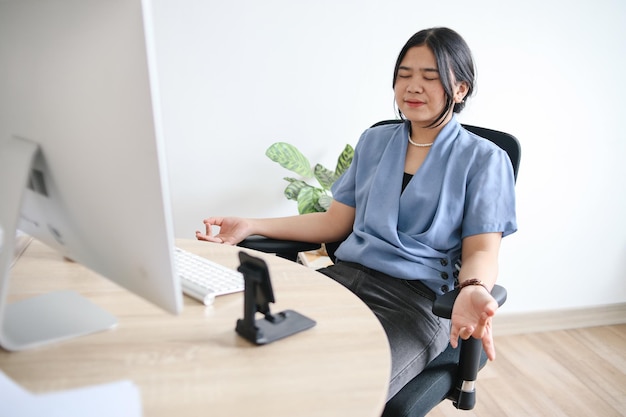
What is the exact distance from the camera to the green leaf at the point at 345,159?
2213 mm

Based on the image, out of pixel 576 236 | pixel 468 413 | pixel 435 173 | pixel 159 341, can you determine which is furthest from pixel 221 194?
pixel 576 236

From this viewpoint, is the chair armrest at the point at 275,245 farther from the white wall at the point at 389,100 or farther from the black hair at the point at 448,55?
the white wall at the point at 389,100

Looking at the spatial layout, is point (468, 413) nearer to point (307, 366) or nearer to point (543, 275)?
point (543, 275)

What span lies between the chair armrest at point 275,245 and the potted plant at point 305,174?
1.86ft

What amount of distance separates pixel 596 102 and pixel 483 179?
150 cm

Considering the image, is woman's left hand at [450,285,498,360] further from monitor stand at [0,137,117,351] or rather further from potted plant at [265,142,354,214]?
potted plant at [265,142,354,214]

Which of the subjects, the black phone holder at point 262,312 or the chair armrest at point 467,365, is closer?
the black phone holder at point 262,312

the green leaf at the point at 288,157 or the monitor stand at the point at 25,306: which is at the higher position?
the monitor stand at the point at 25,306

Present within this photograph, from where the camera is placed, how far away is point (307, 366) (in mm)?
876

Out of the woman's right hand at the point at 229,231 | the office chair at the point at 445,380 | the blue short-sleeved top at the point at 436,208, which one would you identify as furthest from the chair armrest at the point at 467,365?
the woman's right hand at the point at 229,231

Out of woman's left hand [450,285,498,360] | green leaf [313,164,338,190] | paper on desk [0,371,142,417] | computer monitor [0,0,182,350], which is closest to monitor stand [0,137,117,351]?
computer monitor [0,0,182,350]

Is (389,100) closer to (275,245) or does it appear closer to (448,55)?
(448,55)

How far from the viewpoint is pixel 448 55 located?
154 centimetres

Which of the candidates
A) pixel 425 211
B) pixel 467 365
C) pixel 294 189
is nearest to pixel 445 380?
pixel 467 365
